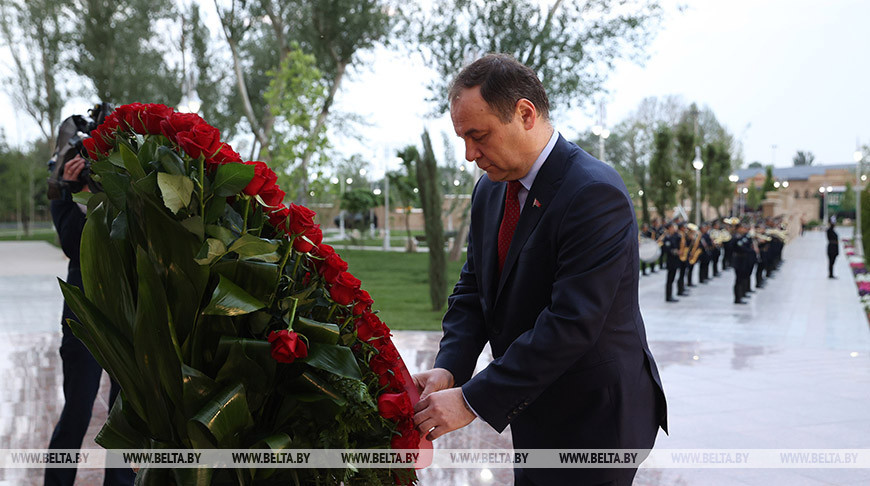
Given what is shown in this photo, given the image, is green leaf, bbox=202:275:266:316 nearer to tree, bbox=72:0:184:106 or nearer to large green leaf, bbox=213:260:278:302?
large green leaf, bbox=213:260:278:302

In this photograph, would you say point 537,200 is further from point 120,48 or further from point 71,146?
point 120,48

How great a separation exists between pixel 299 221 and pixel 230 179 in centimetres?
18

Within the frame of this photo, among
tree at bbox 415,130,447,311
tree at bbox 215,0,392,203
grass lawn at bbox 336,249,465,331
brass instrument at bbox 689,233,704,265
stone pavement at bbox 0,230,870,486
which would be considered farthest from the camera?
brass instrument at bbox 689,233,704,265

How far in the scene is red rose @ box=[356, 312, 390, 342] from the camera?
1610mm

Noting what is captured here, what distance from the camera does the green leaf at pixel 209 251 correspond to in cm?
137

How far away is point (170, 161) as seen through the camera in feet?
4.70

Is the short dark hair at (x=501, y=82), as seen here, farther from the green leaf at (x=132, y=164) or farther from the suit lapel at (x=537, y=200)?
the green leaf at (x=132, y=164)

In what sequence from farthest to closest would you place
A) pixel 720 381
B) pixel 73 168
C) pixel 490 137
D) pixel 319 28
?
pixel 319 28, pixel 720 381, pixel 73 168, pixel 490 137

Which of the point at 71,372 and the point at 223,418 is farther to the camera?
the point at 71,372

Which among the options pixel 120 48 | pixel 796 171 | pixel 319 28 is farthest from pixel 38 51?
pixel 796 171

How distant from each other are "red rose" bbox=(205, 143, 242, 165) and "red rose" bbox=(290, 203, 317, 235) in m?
0.16

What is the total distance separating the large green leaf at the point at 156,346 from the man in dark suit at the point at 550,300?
583 millimetres

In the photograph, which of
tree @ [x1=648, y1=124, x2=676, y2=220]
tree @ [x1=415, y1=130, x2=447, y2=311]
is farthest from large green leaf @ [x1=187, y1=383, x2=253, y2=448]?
tree @ [x1=648, y1=124, x2=676, y2=220]

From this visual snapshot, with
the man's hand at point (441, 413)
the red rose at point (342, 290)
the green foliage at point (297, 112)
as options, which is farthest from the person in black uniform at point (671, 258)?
the red rose at point (342, 290)
